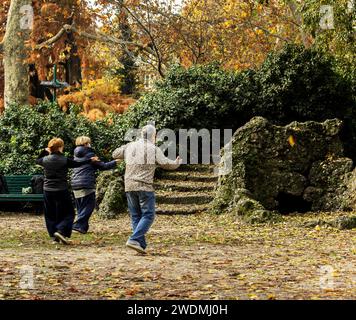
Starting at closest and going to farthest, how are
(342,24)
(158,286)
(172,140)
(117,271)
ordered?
(158,286)
(117,271)
(342,24)
(172,140)

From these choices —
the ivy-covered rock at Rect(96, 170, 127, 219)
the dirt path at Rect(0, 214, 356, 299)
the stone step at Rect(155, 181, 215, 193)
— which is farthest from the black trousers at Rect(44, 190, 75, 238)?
the stone step at Rect(155, 181, 215, 193)

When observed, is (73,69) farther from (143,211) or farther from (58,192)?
(143,211)

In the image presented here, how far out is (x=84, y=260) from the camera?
1149cm

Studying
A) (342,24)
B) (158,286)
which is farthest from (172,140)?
(158,286)

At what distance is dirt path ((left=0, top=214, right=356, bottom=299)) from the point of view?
Answer: 9.00 meters

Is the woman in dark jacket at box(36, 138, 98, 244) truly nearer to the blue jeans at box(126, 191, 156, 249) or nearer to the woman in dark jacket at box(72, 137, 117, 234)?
the woman in dark jacket at box(72, 137, 117, 234)

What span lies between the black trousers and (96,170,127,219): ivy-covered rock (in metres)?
5.49

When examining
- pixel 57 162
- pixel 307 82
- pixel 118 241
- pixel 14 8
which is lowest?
pixel 118 241

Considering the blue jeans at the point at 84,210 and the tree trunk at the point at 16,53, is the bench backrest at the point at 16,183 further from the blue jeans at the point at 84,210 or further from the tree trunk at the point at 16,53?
the blue jeans at the point at 84,210

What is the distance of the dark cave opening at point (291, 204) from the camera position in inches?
779

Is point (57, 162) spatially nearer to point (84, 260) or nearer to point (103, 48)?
point (84, 260)

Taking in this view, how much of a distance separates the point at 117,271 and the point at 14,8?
1822 centimetres

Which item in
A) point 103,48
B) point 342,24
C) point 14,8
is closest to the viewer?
point 342,24

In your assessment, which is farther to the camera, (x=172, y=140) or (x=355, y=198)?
(x=172, y=140)
